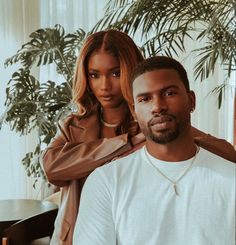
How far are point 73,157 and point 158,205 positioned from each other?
308 mm

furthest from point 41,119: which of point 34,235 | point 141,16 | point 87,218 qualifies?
point 87,218

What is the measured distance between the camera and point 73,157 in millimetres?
1326

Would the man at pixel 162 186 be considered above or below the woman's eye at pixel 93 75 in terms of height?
below

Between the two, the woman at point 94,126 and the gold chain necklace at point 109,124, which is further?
the gold chain necklace at point 109,124

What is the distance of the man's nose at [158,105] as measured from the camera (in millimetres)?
1154

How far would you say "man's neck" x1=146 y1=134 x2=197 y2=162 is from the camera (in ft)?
3.88

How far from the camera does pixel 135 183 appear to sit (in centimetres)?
116

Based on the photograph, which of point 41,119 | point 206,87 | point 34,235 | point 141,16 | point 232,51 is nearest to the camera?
point 34,235

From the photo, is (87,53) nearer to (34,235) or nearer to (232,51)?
(34,235)

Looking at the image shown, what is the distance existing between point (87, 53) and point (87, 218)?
48cm

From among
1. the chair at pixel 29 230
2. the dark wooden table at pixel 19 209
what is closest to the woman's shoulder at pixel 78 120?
the chair at pixel 29 230

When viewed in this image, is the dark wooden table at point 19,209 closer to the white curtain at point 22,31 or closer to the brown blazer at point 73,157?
the white curtain at point 22,31

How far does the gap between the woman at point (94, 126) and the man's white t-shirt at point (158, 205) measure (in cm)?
12

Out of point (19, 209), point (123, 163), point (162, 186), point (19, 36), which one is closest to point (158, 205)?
point (162, 186)
